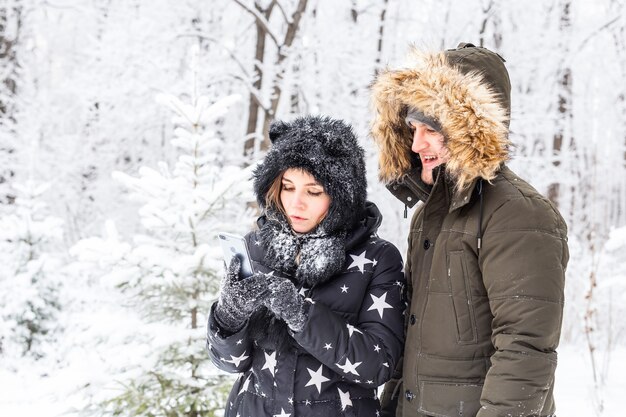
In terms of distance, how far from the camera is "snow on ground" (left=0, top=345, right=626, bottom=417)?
13.0 ft

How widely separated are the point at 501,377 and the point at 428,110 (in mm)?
935

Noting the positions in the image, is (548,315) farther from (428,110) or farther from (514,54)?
(514,54)

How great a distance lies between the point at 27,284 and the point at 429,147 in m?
7.30

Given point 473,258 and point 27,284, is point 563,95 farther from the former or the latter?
point 473,258

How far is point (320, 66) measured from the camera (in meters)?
11.9

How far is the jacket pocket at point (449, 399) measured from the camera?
1906 mm

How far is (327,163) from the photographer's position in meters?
2.38

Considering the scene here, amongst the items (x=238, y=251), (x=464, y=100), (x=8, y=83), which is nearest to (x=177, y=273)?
(x=238, y=251)

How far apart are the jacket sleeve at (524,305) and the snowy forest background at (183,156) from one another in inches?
34.7

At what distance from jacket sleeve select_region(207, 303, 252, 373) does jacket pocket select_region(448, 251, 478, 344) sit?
2.53ft

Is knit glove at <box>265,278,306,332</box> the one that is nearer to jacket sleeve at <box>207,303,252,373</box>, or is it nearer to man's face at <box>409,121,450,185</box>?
jacket sleeve at <box>207,303,252,373</box>

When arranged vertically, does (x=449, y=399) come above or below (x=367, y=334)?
below

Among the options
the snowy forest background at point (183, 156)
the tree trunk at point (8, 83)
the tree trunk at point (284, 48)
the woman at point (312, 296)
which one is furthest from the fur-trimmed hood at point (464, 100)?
the tree trunk at point (8, 83)

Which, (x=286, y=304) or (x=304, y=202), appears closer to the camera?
(x=286, y=304)
